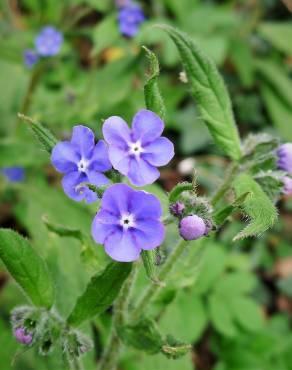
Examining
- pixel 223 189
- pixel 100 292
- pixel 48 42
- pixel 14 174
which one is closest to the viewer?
pixel 100 292

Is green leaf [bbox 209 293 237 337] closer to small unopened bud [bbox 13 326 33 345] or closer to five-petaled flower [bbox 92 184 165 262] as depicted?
small unopened bud [bbox 13 326 33 345]

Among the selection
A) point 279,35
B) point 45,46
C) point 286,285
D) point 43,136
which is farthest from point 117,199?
point 279,35

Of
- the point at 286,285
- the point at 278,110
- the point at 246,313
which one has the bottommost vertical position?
the point at 286,285

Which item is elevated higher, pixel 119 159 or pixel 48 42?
pixel 119 159

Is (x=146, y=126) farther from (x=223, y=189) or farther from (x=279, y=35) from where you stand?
(x=279, y=35)

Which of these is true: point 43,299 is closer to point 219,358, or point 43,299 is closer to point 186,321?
point 186,321

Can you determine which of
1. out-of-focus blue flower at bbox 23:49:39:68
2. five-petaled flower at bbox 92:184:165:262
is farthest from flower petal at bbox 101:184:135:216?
out-of-focus blue flower at bbox 23:49:39:68

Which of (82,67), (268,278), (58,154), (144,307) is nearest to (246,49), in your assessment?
(82,67)
